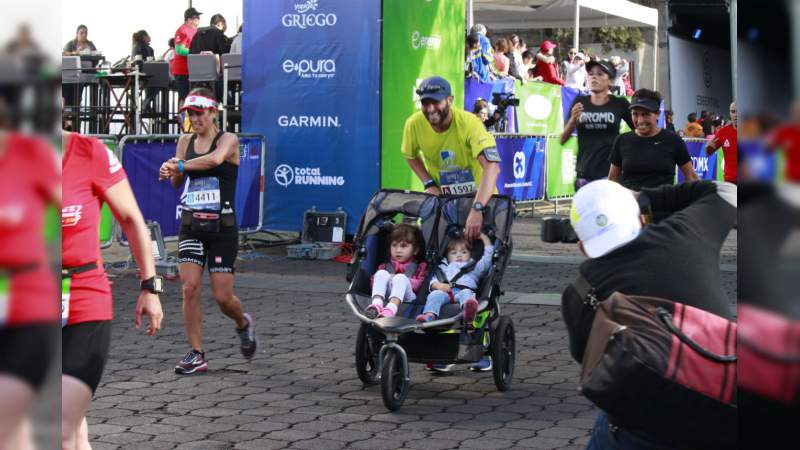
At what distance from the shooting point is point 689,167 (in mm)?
8531

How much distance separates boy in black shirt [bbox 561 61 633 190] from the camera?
991 centimetres

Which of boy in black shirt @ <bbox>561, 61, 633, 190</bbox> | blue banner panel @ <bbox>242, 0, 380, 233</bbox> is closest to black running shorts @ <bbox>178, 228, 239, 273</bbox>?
boy in black shirt @ <bbox>561, 61, 633, 190</bbox>

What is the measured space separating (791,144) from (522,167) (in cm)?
1811

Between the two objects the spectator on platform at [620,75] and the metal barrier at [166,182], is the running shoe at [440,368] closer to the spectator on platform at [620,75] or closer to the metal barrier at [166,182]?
the metal barrier at [166,182]

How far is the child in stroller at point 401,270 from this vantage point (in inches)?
270

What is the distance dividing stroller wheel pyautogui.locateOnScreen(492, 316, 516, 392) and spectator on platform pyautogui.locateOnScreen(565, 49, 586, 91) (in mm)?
16258

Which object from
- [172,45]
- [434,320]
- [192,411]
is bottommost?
[192,411]

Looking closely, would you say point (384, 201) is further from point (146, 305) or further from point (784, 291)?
point (784, 291)

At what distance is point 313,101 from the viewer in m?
14.0

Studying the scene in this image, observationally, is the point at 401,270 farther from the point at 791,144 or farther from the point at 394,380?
the point at 791,144

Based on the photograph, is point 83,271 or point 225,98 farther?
point 225,98

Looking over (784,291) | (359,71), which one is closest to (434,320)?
(784,291)

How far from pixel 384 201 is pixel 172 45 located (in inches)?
540

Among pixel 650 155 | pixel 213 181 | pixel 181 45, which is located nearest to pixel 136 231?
pixel 213 181
